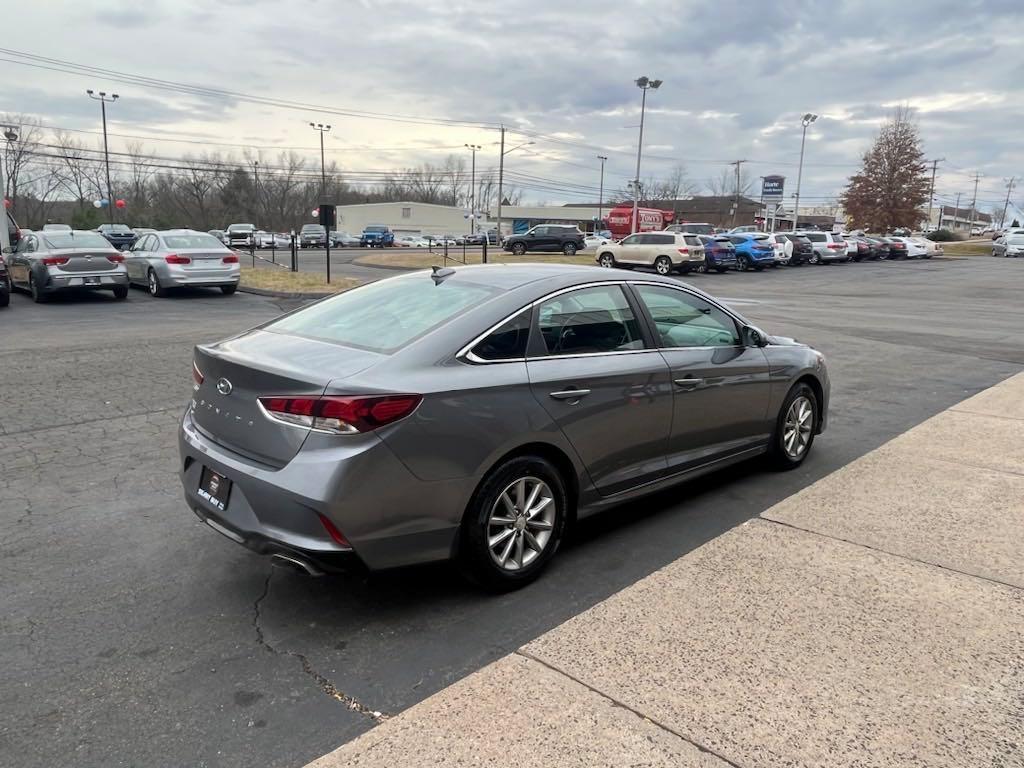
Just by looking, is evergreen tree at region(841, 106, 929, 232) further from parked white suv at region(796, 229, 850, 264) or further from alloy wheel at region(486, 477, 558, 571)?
alloy wheel at region(486, 477, 558, 571)

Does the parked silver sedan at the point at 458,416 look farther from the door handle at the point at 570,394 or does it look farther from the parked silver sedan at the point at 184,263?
the parked silver sedan at the point at 184,263

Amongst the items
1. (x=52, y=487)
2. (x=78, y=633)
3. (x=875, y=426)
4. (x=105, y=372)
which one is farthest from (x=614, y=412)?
(x=105, y=372)

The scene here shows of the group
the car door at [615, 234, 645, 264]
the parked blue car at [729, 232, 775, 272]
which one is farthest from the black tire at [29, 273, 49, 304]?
the parked blue car at [729, 232, 775, 272]

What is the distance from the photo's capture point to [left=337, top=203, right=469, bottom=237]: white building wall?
96.4m

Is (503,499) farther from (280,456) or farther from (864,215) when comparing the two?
(864,215)

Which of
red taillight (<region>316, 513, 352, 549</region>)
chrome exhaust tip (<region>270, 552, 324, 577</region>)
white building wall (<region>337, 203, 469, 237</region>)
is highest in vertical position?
white building wall (<region>337, 203, 469, 237</region>)

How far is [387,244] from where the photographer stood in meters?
65.8

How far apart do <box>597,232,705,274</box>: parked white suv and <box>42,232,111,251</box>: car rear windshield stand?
63.7 feet

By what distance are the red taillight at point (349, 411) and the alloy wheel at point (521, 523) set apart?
0.69 m

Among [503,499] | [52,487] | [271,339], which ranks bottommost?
[52,487]

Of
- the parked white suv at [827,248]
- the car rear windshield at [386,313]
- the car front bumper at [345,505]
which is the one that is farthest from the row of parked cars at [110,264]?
the parked white suv at [827,248]

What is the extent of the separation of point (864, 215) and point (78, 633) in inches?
3184

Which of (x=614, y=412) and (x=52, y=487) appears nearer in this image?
(x=614, y=412)

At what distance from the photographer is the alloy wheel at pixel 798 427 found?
5410 mm
